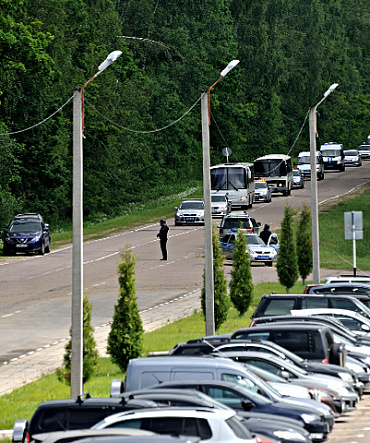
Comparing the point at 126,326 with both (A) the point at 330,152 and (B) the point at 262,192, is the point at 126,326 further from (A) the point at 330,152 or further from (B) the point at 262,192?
(A) the point at 330,152

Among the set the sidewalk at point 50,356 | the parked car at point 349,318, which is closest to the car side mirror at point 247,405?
the sidewalk at point 50,356

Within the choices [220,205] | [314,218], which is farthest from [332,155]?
[314,218]

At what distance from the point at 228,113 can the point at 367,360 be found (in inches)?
3314

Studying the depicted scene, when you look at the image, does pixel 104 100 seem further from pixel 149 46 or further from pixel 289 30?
pixel 289 30

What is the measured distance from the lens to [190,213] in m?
62.0

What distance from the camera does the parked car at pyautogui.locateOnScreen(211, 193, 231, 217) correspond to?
64688mm

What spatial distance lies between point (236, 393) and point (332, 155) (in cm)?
8551

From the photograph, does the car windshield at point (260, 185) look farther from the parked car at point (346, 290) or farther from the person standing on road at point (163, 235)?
the parked car at point (346, 290)

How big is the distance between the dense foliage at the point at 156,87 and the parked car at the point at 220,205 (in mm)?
9394

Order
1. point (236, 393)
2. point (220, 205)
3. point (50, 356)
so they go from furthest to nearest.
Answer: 1. point (220, 205)
2. point (50, 356)
3. point (236, 393)

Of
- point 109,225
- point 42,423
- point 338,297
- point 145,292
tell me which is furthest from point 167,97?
point 42,423

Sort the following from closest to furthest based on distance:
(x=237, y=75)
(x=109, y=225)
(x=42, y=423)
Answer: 1. (x=42, y=423)
2. (x=109, y=225)
3. (x=237, y=75)

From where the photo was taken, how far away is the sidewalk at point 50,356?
23.1 m

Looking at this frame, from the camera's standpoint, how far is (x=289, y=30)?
393 ft
